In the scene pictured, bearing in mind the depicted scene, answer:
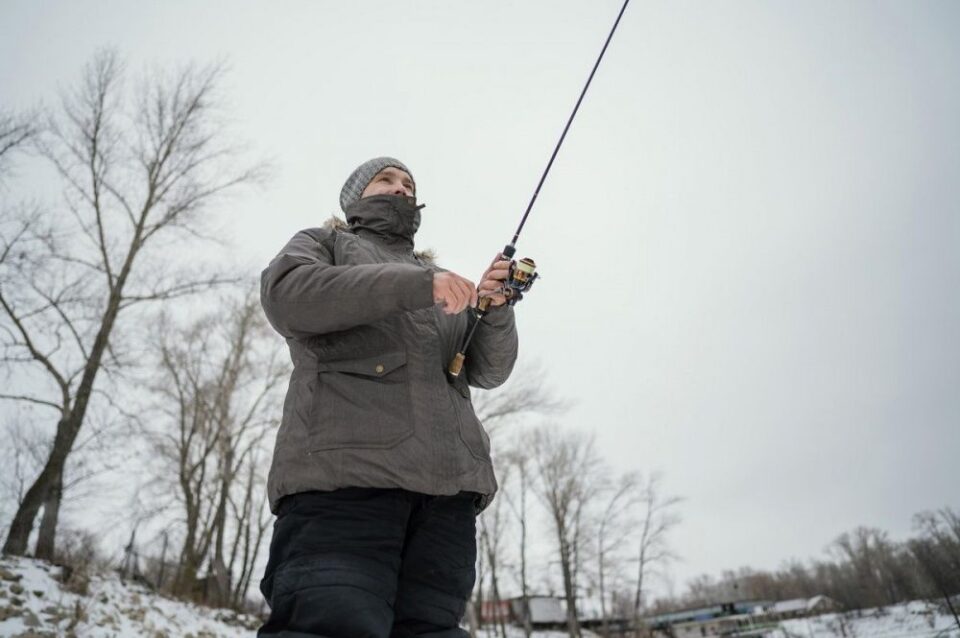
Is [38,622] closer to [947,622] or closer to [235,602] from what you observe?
[235,602]

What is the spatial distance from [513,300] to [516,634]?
31.5 meters

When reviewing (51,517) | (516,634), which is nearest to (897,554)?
(516,634)

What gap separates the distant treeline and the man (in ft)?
139

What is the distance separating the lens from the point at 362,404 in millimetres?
1429

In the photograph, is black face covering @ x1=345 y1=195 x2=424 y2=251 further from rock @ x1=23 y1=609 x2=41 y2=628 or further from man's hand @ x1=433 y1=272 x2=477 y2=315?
rock @ x1=23 y1=609 x2=41 y2=628

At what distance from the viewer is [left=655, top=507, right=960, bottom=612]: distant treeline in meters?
43.5

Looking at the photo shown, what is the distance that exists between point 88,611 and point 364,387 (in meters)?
8.34

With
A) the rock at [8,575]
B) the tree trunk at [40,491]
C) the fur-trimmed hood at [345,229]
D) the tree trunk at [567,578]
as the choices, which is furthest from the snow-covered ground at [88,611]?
the tree trunk at [567,578]

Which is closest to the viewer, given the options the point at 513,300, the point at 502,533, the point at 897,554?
the point at 513,300

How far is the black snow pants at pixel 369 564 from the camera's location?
1.13 m

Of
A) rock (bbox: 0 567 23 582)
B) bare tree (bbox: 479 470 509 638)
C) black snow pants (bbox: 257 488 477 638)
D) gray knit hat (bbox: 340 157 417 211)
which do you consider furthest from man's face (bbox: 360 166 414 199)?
bare tree (bbox: 479 470 509 638)

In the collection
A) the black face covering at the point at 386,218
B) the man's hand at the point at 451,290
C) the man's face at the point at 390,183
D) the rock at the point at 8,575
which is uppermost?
the man's face at the point at 390,183

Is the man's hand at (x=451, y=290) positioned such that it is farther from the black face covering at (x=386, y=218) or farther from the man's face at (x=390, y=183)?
the man's face at (x=390, y=183)

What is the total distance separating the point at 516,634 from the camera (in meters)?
28.2
